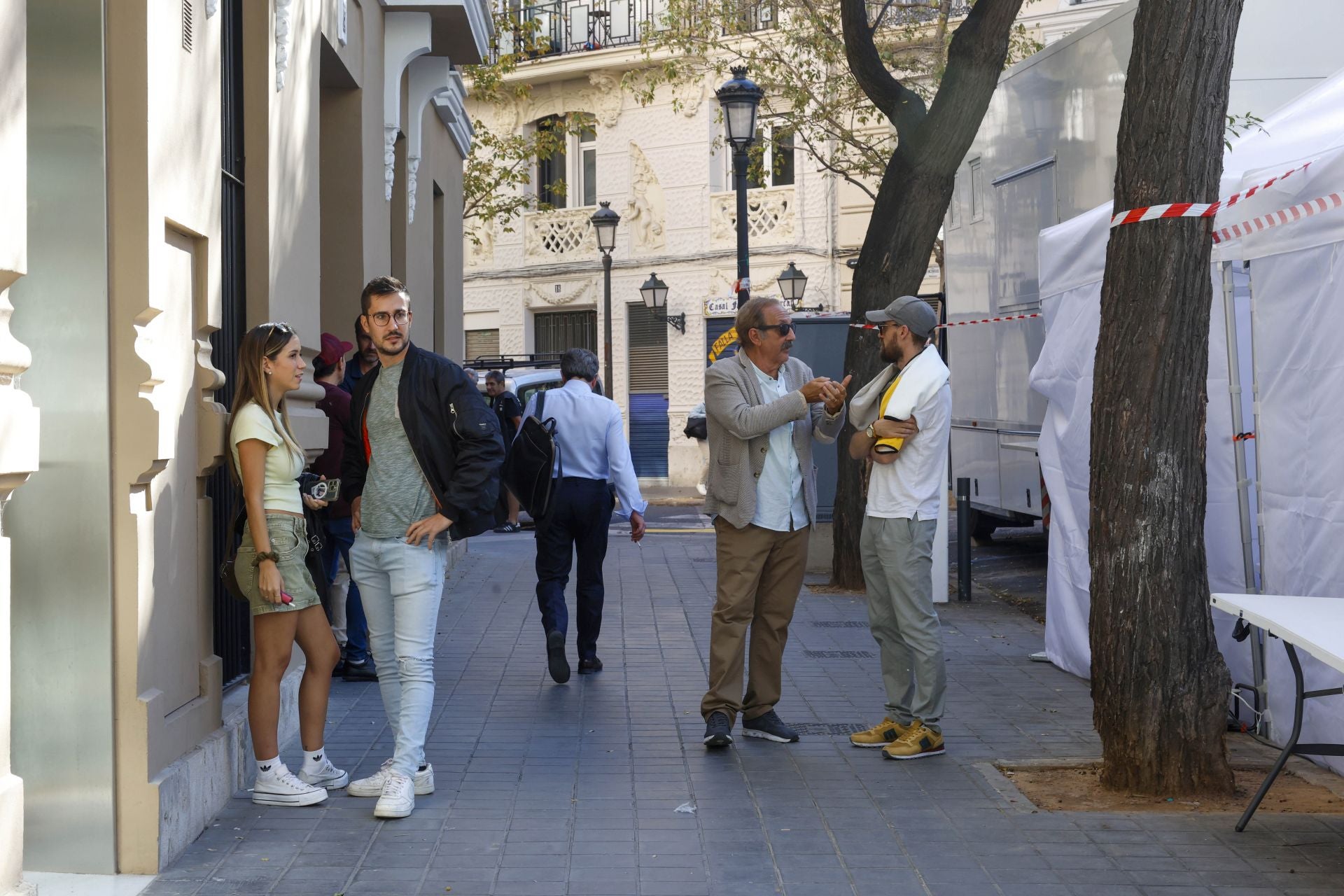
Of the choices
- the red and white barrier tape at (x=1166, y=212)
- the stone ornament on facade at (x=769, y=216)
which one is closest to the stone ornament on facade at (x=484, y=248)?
the stone ornament on facade at (x=769, y=216)

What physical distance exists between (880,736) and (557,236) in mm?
26285

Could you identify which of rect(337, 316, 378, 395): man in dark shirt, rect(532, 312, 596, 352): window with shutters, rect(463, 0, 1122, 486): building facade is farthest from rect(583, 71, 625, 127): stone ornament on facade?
rect(337, 316, 378, 395): man in dark shirt

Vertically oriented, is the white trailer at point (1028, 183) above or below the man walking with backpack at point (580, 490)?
above

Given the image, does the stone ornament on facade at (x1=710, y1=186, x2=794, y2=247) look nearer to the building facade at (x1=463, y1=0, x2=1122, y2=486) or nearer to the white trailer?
the building facade at (x1=463, y1=0, x2=1122, y2=486)

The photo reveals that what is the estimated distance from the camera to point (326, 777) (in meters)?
6.06

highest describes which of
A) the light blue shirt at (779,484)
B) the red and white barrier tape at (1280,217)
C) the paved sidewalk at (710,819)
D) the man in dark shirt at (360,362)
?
the red and white barrier tape at (1280,217)

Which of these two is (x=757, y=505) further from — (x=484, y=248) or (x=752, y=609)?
(x=484, y=248)

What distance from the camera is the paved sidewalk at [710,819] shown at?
4.93m

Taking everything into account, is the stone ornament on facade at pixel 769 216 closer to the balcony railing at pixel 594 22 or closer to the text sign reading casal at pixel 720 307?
the text sign reading casal at pixel 720 307

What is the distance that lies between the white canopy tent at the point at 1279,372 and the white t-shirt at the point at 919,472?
123 cm

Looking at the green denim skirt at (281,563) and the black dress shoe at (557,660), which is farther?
the black dress shoe at (557,660)

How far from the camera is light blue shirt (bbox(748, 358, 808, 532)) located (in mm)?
6812

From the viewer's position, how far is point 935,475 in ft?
22.2

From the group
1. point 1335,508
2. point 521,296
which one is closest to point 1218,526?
point 1335,508
